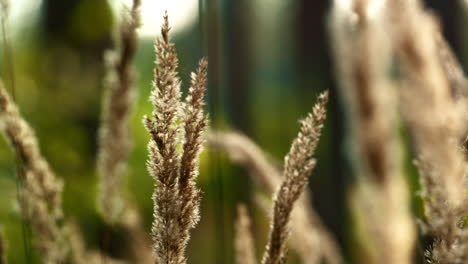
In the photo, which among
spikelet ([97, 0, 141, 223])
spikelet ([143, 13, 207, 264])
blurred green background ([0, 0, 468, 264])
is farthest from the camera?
blurred green background ([0, 0, 468, 264])

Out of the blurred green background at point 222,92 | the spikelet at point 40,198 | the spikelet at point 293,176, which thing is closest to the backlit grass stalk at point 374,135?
the spikelet at point 293,176

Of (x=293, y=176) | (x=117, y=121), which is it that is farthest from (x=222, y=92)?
(x=293, y=176)

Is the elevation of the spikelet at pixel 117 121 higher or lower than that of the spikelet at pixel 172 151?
higher

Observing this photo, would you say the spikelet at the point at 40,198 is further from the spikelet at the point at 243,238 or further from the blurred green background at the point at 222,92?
the blurred green background at the point at 222,92

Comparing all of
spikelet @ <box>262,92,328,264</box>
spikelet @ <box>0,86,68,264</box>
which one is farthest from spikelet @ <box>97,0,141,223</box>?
spikelet @ <box>262,92,328,264</box>

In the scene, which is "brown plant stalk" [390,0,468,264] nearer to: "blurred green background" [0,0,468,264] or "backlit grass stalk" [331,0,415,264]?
"backlit grass stalk" [331,0,415,264]

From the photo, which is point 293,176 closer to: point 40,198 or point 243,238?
point 243,238

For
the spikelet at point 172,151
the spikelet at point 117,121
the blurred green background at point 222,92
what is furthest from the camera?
the blurred green background at point 222,92

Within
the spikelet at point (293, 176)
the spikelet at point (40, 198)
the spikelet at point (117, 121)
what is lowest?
the spikelet at point (293, 176)
